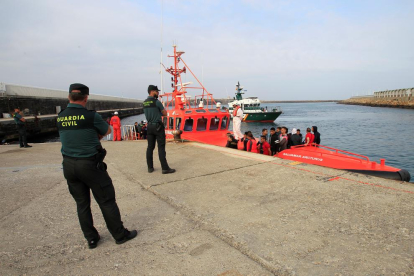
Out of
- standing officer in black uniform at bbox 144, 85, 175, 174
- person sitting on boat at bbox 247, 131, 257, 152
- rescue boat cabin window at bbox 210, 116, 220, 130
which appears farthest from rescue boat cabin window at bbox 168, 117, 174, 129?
standing officer in black uniform at bbox 144, 85, 175, 174

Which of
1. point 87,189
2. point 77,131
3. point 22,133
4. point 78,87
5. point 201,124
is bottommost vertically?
point 22,133

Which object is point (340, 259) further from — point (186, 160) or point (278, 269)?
point (186, 160)

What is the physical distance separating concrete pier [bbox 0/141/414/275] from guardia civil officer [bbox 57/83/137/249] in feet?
0.88

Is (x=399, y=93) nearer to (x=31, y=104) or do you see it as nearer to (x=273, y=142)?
(x=273, y=142)

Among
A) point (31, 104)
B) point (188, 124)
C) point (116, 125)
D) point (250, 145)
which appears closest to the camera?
point (250, 145)

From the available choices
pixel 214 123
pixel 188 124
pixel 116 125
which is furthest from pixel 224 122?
pixel 116 125

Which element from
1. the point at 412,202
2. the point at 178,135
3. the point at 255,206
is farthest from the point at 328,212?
the point at 178,135

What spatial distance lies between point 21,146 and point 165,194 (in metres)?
9.40

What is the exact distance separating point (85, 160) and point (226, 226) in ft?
5.71

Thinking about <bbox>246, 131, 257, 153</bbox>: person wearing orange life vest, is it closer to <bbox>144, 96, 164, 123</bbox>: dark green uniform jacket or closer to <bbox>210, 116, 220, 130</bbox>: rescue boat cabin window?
<bbox>210, 116, 220, 130</bbox>: rescue boat cabin window

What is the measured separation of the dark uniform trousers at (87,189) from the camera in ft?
7.91

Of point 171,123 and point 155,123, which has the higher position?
point 155,123

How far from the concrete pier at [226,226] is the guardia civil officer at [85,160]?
27cm

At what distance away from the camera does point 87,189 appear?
259cm
